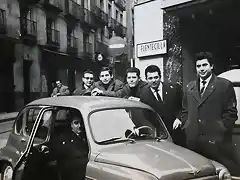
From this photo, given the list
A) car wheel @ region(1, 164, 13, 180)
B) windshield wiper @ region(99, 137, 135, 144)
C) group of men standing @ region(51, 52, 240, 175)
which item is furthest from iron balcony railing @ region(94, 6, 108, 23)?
car wheel @ region(1, 164, 13, 180)

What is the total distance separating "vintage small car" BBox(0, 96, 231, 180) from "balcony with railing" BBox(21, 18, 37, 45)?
0.70 m

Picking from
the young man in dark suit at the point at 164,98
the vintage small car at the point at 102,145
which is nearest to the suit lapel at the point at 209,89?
the young man in dark suit at the point at 164,98

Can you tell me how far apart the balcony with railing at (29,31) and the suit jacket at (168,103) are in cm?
143

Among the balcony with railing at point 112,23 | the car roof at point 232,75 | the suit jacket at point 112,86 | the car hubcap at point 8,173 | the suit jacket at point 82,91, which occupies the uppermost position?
the balcony with railing at point 112,23

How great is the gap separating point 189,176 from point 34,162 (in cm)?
157

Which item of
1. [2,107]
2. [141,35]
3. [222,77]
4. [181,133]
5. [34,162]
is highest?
[141,35]

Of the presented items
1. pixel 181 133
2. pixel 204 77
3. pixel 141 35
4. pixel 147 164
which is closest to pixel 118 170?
pixel 147 164

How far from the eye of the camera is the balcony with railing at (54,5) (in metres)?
3.71

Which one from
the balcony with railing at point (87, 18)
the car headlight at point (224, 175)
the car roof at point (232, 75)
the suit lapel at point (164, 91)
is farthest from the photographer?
the balcony with railing at point (87, 18)

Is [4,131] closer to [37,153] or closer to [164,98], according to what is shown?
[37,153]

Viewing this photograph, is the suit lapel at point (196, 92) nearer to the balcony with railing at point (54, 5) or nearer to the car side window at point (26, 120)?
the car side window at point (26, 120)

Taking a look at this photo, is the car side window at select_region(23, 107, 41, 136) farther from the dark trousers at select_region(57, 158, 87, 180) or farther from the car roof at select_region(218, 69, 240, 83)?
the car roof at select_region(218, 69, 240, 83)

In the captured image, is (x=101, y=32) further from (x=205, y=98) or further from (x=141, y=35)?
(x=205, y=98)

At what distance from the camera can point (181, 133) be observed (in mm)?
3164
